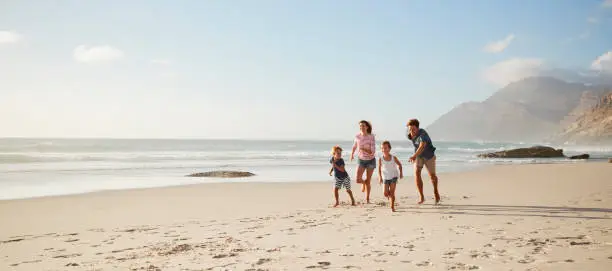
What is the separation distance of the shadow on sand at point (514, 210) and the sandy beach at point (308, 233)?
2cm

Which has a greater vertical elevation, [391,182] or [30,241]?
[391,182]

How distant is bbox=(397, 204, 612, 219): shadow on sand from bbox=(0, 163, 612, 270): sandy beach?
20 mm

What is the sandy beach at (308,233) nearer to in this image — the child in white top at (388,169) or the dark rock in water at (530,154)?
the child in white top at (388,169)

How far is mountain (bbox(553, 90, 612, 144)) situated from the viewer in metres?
91.1

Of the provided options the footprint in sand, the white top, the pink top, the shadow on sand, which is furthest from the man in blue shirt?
the footprint in sand

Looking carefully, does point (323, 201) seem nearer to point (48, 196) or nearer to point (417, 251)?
point (417, 251)

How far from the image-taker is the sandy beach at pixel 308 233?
14.6ft

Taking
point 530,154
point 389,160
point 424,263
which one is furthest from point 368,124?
point 530,154

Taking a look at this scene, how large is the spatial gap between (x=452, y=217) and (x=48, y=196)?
1085cm

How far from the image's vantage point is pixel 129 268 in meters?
4.40

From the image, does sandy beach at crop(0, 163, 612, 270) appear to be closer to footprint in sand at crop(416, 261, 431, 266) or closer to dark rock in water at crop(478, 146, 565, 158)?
footprint in sand at crop(416, 261, 431, 266)

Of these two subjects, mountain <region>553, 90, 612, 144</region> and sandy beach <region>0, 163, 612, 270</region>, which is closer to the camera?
sandy beach <region>0, 163, 612, 270</region>

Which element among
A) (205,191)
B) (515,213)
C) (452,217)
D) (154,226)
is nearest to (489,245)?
(452,217)

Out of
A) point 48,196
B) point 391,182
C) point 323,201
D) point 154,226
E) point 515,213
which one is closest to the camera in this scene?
Result: point 154,226
